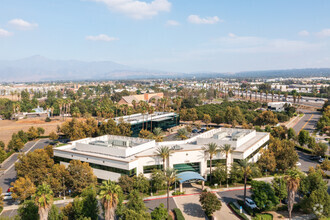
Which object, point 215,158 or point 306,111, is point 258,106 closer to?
point 306,111

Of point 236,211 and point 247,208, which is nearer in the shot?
point 236,211

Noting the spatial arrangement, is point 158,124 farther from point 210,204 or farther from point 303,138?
point 210,204

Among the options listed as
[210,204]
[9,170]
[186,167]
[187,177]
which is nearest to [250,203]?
[210,204]

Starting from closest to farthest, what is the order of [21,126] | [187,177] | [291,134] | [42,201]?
[42,201] < [187,177] < [291,134] < [21,126]

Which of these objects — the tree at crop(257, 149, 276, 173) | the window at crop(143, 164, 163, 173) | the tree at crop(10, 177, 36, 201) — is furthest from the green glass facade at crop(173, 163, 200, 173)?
the tree at crop(10, 177, 36, 201)

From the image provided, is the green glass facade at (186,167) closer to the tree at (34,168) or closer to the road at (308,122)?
the tree at (34,168)

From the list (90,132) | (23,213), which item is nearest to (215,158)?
(23,213)

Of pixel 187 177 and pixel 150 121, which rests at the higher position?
pixel 150 121
